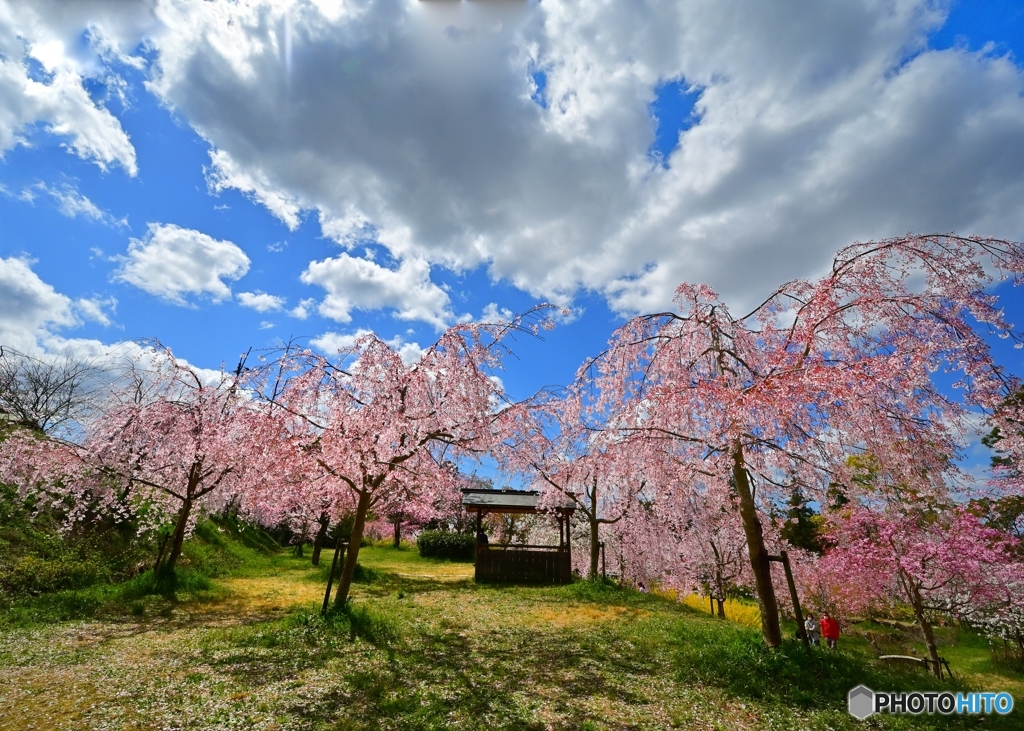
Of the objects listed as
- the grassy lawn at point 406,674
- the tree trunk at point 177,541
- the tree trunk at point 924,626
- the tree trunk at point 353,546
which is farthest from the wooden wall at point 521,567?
the tree trunk at point 924,626

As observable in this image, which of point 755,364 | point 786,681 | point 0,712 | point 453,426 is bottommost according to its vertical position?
point 0,712

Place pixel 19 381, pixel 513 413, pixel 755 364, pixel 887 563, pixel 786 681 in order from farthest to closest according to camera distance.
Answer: pixel 19 381 → pixel 887 563 → pixel 513 413 → pixel 755 364 → pixel 786 681

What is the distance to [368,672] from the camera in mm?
6078

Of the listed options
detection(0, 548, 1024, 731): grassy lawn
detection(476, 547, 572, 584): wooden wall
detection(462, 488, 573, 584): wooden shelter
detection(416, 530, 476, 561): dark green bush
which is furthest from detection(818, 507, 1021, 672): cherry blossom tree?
detection(416, 530, 476, 561): dark green bush

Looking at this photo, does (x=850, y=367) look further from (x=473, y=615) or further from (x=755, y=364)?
(x=473, y=615)

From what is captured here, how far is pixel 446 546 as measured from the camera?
94.9 feet

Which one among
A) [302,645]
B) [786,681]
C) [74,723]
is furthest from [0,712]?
[786,681]

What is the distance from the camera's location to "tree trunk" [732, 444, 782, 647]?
6.80 meters

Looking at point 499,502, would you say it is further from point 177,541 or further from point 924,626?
point 924,626

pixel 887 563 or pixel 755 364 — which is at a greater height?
pixel 755 364

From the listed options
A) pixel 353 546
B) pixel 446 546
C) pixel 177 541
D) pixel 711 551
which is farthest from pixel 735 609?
pixel 446 546

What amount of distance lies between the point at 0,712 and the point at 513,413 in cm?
769

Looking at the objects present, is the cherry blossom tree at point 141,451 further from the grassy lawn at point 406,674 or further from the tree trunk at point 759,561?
the tree trunk at point 759,561

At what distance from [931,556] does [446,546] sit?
2371 cm
